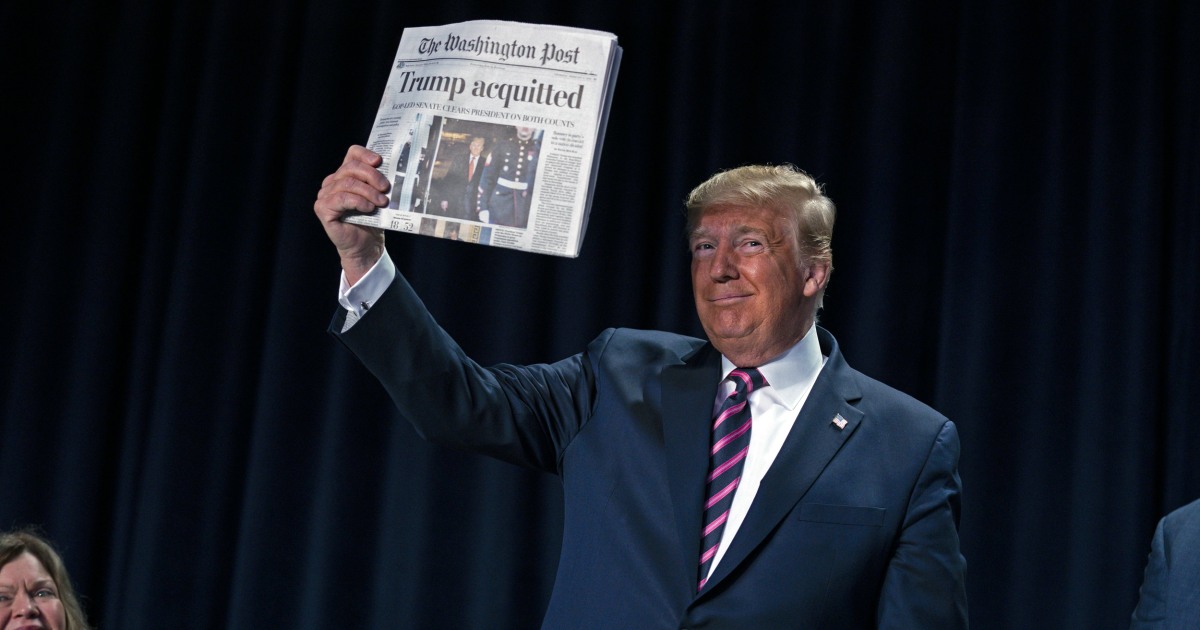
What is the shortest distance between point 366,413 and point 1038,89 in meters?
1.91

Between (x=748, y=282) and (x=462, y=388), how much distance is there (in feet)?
1.62


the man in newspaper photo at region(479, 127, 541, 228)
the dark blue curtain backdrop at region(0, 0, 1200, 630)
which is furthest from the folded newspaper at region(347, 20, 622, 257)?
the dark blue curtain backdrop at region(0, 0, 1200, 630)

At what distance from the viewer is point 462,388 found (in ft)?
6.13

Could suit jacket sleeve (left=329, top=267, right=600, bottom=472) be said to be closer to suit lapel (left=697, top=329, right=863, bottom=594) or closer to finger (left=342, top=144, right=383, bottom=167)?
finger (left=342, top=144, right=383, bottom=167)

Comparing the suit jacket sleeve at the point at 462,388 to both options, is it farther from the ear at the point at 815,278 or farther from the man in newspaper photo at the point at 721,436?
the ear at the point at 815,278

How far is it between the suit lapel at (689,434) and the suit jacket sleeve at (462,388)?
160 mm

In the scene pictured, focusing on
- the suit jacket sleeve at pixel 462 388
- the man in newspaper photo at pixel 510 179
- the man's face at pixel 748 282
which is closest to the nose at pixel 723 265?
the man's face at pixel 748 282

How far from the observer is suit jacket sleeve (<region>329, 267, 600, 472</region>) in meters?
1.78

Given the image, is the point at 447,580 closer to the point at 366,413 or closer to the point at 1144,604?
the point at 366,413

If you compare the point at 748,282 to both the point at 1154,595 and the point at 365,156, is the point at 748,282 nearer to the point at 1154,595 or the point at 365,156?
the point at 365,156

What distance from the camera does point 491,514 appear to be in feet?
10.1

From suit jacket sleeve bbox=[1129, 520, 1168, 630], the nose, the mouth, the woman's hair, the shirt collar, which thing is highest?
the nose

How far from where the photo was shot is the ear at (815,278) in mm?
2061

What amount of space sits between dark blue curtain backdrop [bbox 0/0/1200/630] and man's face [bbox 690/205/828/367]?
1044mm
